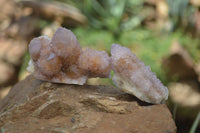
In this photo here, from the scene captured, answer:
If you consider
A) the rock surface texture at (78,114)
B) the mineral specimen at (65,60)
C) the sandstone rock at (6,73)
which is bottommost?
the sandstone rock at (6,73)

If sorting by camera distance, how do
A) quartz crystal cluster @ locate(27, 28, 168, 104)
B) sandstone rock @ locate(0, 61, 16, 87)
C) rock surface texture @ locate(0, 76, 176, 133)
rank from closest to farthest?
1. rock surface texture @ locate(0, 76, 176, 133)
2. quartz crystal cluster @ locate(27, 28, 168, 104)
3. sandstone rock @ locate(0, 61, 16, 87)

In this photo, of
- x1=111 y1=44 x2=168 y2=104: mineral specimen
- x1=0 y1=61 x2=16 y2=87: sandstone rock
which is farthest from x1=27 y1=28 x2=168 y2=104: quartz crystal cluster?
x1=0 y1=61 x2=16 y2=87: sandstone rock

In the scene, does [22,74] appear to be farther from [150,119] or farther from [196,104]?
[150,119]

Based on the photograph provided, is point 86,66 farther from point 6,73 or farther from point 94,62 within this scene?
point 6,73

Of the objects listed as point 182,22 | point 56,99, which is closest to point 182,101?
point 182,22

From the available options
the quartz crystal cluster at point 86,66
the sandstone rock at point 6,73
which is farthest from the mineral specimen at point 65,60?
the sandstone rock at point 6,73

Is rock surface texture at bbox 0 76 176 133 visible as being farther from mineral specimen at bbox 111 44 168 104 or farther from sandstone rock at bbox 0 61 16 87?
sandstone rock at bbox 0 61 16 87

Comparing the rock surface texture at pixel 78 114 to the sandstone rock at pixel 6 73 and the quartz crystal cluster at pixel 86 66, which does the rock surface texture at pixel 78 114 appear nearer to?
the quartz crystal cluster at pixel 86 66

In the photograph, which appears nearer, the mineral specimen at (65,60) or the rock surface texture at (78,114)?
the rock surface texture at (78,114)
